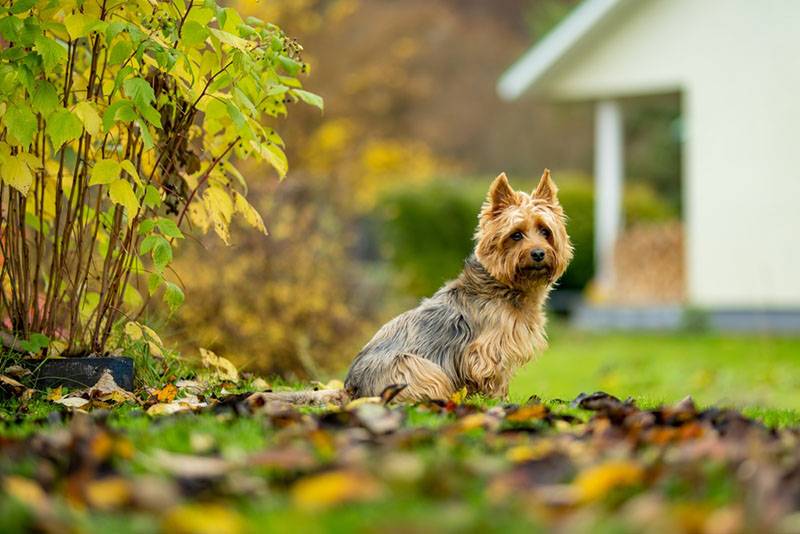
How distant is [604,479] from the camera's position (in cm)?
317

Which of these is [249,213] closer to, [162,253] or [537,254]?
[162,253]

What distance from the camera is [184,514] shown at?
275 centimetres

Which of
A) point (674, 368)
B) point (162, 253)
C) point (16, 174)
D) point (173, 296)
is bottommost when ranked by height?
point (674, 368)

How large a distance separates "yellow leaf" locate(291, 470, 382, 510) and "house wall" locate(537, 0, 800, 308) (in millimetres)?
13486

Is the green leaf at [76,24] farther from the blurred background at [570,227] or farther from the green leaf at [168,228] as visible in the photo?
the blurred background at [570,227]

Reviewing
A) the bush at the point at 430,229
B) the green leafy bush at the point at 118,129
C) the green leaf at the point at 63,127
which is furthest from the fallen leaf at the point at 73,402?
the bush at the point at 430,229

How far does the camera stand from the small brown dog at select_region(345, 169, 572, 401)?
5660 millimetres

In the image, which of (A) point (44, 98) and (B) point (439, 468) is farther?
(A) point (44, 98)

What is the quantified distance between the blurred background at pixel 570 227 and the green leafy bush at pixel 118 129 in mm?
1239

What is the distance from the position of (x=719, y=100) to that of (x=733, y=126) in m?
0.51

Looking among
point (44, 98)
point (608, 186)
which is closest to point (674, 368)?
point (608, 186)

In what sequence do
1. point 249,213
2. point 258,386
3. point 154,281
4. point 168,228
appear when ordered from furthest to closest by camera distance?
point 258,386, point 249,213, point 154,281, point 168,228

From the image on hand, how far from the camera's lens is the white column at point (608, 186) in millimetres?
18281

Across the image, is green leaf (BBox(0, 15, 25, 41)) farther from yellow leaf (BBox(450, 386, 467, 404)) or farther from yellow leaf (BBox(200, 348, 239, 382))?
yellow leaf (BBox(450, 386, 467, 404))
